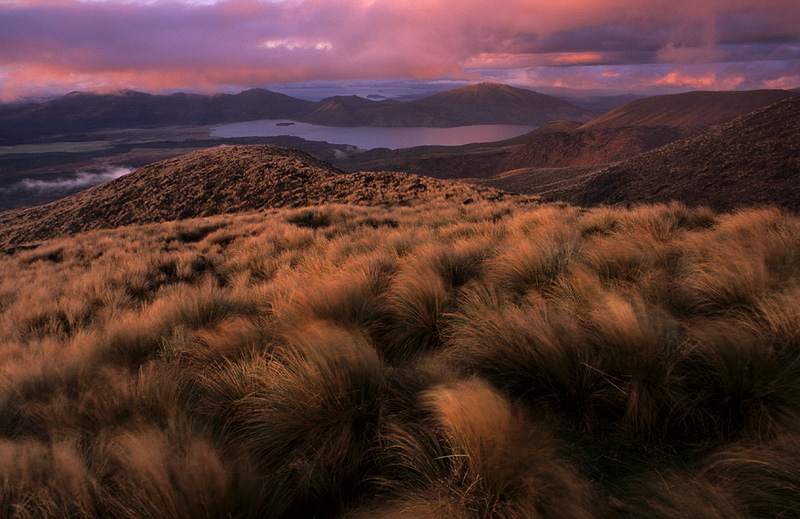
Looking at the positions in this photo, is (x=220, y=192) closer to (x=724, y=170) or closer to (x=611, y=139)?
(x=724, y=170)

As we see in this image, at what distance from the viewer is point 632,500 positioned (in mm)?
1453

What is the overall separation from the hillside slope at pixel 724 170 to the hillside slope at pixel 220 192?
13674 millimetres

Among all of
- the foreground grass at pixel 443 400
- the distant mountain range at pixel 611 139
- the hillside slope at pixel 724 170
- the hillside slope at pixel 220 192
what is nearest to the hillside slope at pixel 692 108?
the distant mountain range at pixel 611 139

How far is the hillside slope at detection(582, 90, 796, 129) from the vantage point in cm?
11158

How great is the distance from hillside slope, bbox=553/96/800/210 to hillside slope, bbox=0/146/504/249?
13.7 metres

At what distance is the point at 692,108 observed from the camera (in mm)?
120375

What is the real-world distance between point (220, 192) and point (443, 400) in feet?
110

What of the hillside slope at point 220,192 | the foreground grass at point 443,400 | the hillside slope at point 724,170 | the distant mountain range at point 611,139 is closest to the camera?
the foreground grass at point 443,400

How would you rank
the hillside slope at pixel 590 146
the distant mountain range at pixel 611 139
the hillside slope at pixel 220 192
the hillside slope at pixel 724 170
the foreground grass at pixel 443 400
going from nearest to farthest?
the foreground grass at pixel 443 400 < the hillside slope at pixel 724 170 < the hillside slope at pixel 220 192 < the hillside slope at pixel 590 146 < the distant mountain range at pixel 611 139

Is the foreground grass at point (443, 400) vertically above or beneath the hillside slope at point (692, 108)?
beneath

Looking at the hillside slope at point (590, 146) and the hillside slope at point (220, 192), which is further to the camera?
the hillside slope at point (590, 146)

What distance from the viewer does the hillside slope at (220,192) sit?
24500mm

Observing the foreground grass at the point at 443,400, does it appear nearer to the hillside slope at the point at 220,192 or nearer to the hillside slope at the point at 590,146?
the hillside slope at the point at 220,192

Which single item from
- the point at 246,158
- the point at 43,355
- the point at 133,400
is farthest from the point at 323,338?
the point at 246,158
